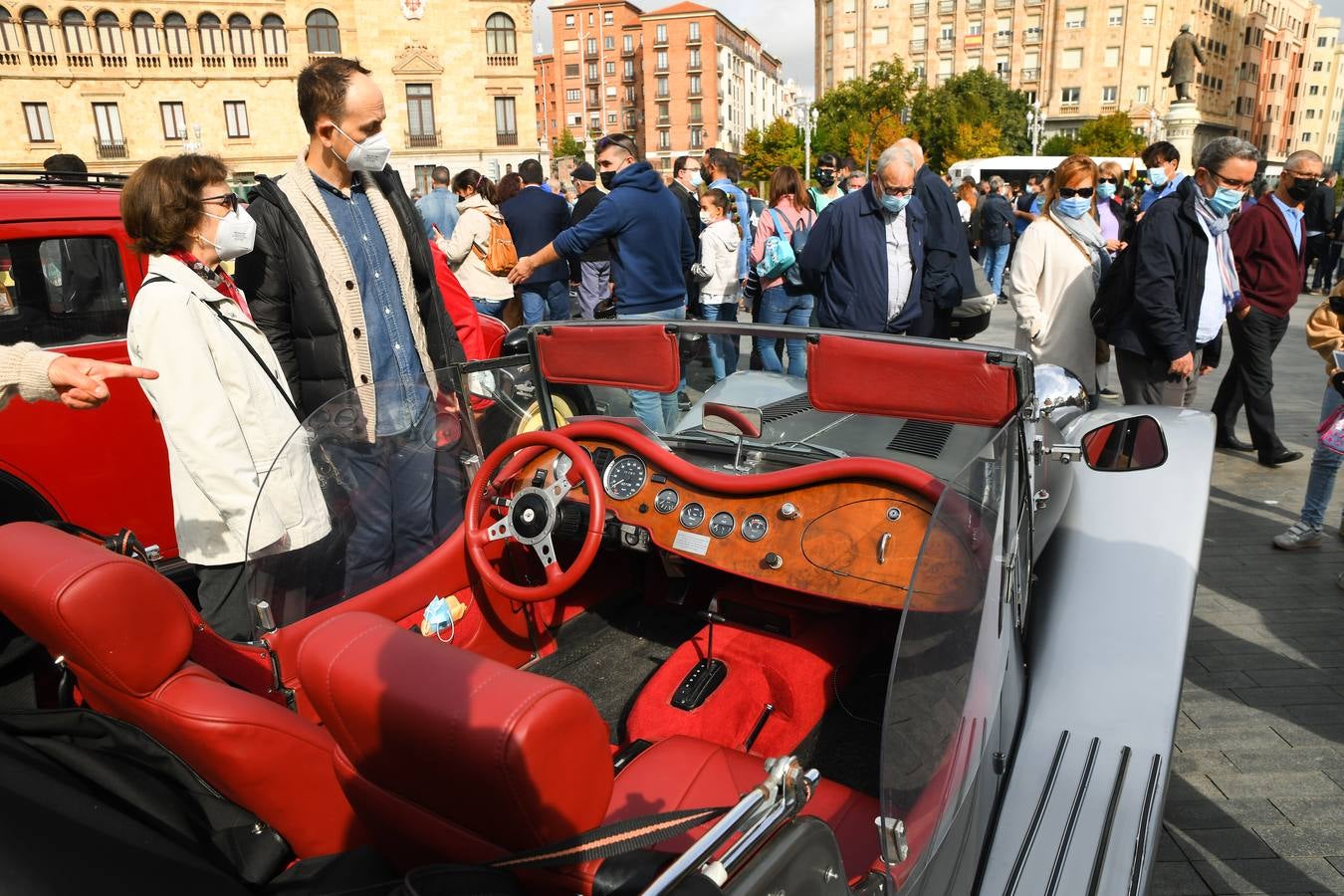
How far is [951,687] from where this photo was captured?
5.14 feet

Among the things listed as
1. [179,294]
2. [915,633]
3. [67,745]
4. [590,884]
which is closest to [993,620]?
[915,633]

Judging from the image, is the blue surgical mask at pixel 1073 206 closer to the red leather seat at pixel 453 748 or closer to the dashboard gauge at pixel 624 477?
the dashboard gauge at pixel 624 477

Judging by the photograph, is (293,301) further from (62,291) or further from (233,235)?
(62,291)

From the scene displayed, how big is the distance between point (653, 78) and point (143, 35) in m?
57.0

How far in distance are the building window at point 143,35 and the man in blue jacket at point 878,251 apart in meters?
47.8

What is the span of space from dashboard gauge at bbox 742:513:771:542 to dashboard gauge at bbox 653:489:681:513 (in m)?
0.26

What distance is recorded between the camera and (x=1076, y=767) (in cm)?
201

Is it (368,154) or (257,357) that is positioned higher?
(368,154)

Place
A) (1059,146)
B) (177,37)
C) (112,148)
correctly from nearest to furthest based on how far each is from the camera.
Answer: (112,148)
(177,37)
(1059,146)

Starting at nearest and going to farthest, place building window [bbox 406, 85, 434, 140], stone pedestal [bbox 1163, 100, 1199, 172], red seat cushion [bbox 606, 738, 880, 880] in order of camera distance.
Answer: red seat cushion [bbox 606, 738, 880, 880], stone pedestal [bbox 1163, 100, 1199, 172], building window [bbox 406, 85, 434, 140]

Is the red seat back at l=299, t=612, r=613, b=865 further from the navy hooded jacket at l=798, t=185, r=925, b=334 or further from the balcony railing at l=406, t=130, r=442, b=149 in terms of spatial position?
the balcony railing at l=406, t=130, r=442, b=149

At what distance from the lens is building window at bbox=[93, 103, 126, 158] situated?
4119cm

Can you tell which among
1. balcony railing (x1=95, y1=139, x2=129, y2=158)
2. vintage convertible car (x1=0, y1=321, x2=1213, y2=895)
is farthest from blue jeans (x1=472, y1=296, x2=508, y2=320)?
balcony railing (x1=95, y1=139, x2=129, y2=158)

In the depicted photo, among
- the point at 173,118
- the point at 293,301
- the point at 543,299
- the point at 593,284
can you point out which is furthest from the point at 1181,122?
the point at 173,118
